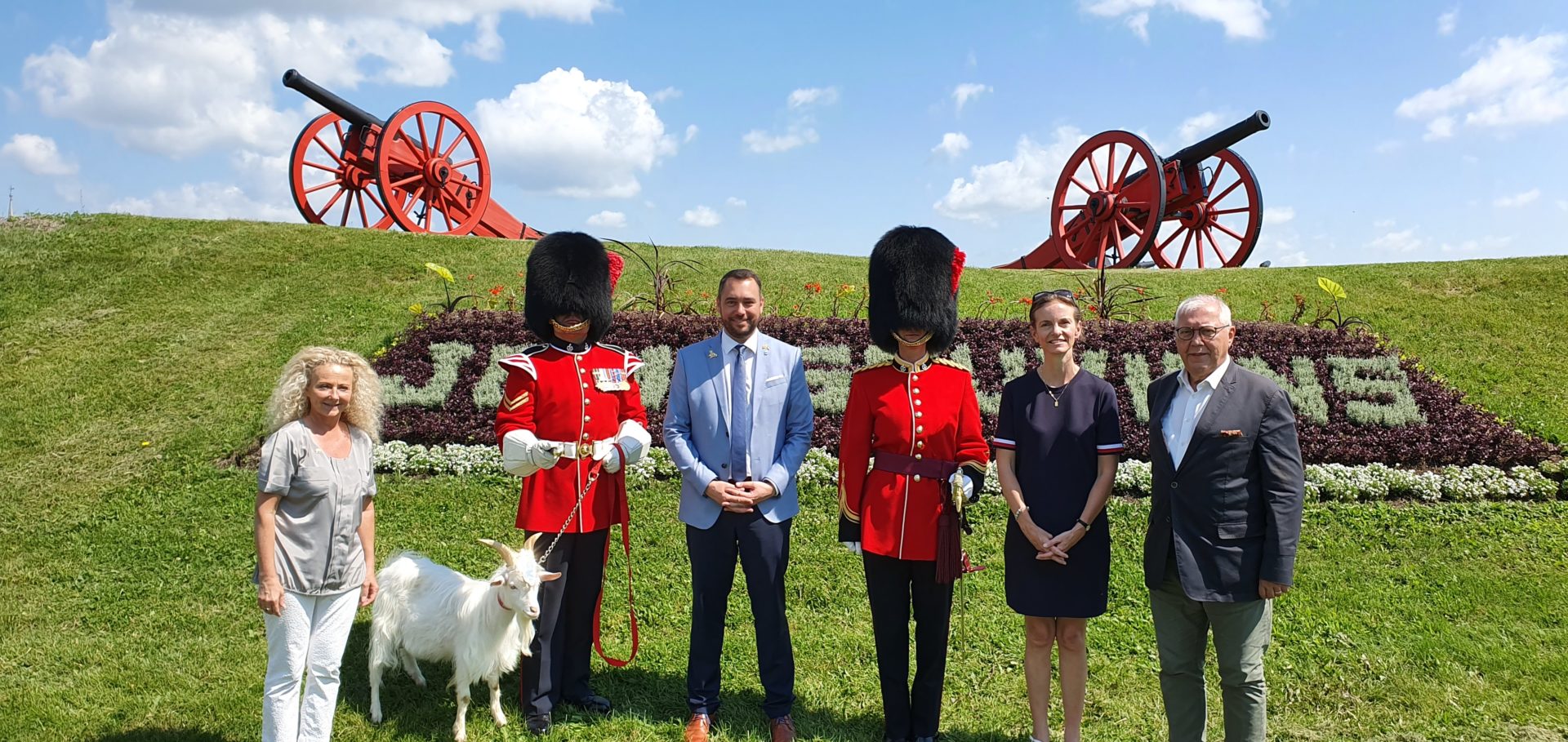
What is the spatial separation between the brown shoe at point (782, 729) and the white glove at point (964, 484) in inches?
43.1

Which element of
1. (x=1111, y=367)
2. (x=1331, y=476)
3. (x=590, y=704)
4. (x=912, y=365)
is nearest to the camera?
(x=912, y=365)

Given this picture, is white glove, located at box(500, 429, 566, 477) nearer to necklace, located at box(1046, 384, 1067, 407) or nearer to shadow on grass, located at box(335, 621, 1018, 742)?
shadow on grass, located at box(335, 621, 1018, 742)

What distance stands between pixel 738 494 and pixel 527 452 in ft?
2.62

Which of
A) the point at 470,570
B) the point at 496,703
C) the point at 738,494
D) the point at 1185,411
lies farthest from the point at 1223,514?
the point at 470,570

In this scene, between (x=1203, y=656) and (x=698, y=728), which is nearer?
(x=1203, y=656)

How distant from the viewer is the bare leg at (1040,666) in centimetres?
323

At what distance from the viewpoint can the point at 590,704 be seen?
11.9 feet

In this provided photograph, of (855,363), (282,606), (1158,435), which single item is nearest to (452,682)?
(282,606)

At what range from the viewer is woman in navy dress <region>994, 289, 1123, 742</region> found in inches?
122

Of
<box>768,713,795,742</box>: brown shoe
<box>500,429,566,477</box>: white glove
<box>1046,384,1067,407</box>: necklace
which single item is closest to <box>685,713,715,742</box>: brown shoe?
<box>768,713,795,742</box>: brown shoe

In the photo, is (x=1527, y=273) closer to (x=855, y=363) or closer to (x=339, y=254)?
(x=855, y=363)

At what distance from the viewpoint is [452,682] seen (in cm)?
357

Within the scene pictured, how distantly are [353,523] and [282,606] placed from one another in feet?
1.01

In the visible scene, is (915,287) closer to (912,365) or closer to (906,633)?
(912,365)
